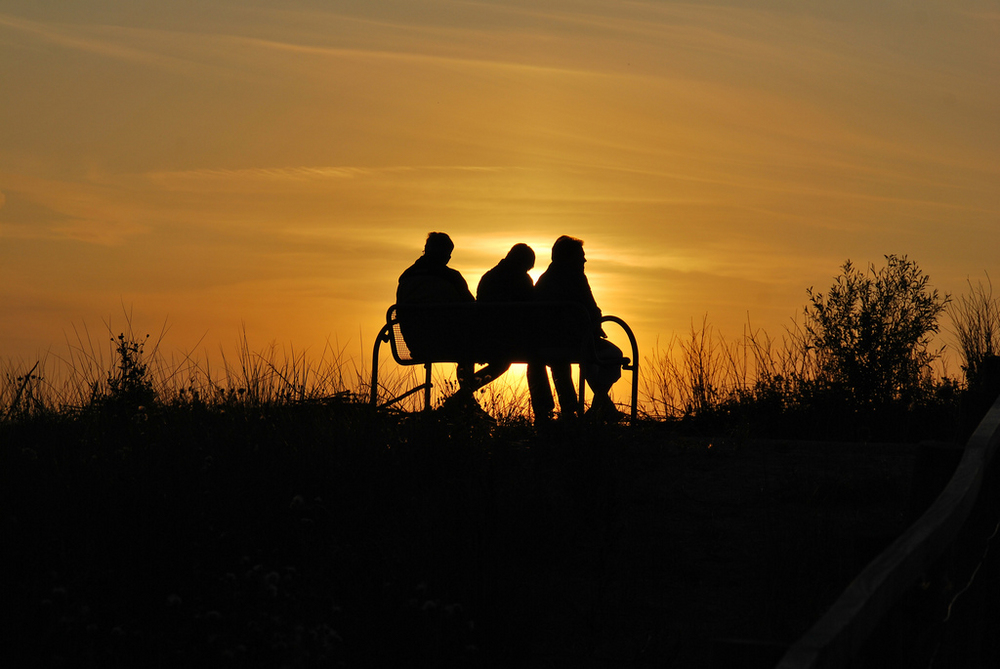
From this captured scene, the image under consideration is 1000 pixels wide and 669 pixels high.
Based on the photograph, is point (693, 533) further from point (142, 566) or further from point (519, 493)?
point (142, 566)

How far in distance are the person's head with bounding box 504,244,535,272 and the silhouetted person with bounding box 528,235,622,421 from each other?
25 cm

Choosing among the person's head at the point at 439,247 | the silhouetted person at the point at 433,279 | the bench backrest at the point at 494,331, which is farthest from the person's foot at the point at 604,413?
the person's head at the point at 439,247

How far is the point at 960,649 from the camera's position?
10.9 ft

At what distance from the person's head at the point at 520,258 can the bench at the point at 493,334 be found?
714mm

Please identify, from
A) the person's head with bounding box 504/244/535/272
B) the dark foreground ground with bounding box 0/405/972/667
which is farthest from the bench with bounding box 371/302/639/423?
the dark foreground ground with bounding box 0/405/972/667

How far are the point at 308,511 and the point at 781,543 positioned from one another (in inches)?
85.4

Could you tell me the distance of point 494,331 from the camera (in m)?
7.53

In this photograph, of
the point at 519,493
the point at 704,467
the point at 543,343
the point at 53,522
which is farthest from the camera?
the point at 543,343

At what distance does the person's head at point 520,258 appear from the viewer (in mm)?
8023

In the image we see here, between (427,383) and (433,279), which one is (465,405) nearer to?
(427,383)

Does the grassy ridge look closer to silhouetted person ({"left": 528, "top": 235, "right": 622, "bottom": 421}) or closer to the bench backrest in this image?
the bench backrest

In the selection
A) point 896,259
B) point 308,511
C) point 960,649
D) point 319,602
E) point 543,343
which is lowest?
point 960,649

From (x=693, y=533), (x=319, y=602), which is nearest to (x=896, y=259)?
(x=693, y=533)

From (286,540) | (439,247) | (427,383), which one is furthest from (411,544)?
(439,247)
